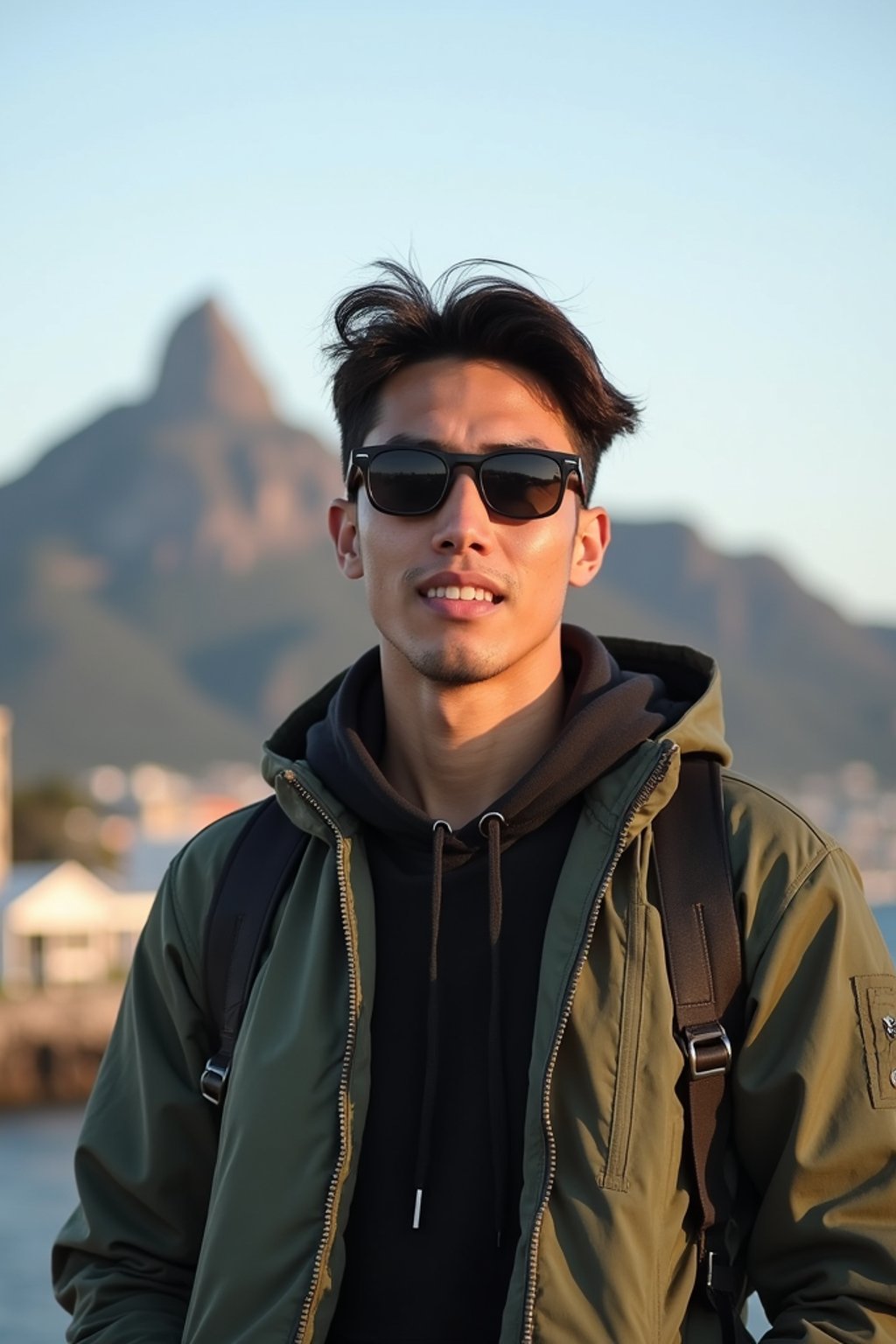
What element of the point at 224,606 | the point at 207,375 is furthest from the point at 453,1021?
the point at 207,375

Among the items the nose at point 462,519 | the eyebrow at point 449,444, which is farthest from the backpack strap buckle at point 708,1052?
the eyebrow at point 449,444

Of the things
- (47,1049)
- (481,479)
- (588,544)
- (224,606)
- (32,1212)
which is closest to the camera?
(481,479)

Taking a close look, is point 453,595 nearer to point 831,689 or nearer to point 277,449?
point 831,689

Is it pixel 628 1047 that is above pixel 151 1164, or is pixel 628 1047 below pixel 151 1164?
above

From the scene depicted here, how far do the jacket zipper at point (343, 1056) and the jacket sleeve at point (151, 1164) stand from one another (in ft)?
0.96

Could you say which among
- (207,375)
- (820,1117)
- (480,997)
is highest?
(207,375)

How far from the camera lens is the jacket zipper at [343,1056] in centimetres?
251

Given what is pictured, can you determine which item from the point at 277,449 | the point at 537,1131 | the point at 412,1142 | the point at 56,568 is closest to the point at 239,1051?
the point at 412,1142

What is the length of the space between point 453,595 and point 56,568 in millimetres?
160640

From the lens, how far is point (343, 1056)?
2.64m

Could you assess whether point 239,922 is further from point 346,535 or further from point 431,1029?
point 346,535

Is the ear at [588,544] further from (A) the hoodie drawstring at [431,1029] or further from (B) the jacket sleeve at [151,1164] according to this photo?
(B) the jacket sleeve at [151,1164]

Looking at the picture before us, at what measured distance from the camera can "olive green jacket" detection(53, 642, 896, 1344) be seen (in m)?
2.39

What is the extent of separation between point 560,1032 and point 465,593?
2.28 feet
